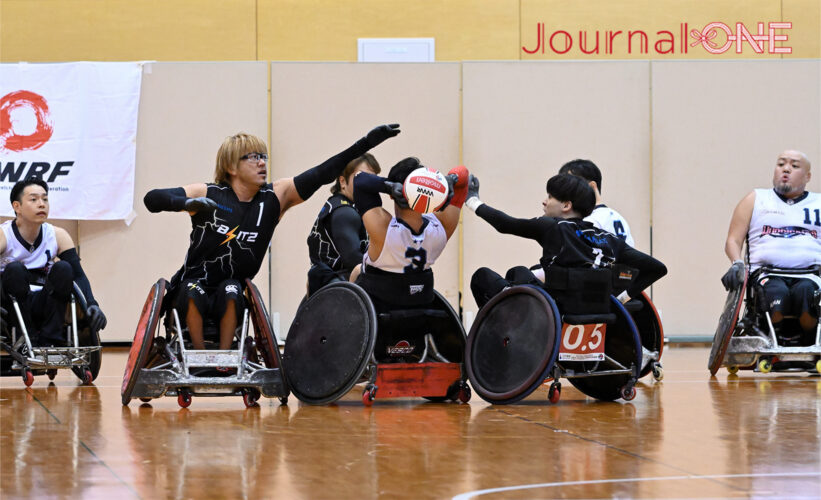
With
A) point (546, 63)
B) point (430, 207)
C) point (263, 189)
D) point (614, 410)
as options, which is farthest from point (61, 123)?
point (614, 410)

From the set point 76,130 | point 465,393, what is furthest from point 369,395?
point 76,130

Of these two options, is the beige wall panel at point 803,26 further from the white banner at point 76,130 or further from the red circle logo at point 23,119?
the red circle logo at point 23,119

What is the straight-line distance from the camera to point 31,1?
11.0 m

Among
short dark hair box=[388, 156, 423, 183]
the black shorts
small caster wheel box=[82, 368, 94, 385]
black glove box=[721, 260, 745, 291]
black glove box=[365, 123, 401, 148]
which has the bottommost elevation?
small caster wheel box=[82, 368, 94, 385]

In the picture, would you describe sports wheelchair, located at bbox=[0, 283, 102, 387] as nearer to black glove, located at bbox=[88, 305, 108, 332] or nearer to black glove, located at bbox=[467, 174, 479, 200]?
black glove, located at bbox=[88, 305, 108, 332]

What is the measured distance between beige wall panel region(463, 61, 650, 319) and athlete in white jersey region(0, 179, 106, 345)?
4.67m

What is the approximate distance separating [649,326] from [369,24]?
568 centimetres

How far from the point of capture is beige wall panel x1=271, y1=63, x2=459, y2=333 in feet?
34.1

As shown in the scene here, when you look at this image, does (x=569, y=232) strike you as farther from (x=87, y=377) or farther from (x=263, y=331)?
(x=87, y=377)

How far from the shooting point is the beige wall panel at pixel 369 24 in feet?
36.5

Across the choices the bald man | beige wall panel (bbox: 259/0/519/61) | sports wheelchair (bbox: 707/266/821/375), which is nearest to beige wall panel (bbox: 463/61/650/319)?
beige wall panel (bbox: 259/0/519/61)

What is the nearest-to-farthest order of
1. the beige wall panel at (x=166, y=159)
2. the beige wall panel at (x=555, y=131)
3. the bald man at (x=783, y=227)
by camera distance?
the bald man at (x=783, y=227) → the beige wall panel at (x=166, y=159) → the beige wall panel at (x=555, y=131)

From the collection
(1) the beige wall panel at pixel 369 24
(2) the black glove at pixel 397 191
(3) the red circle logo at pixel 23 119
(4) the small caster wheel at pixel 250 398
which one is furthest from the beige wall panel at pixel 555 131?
(4) the small caster wheel at pixel 250 398

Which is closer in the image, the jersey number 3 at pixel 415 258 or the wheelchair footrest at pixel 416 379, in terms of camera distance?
the wheelchair footrest at pixel 416 379
